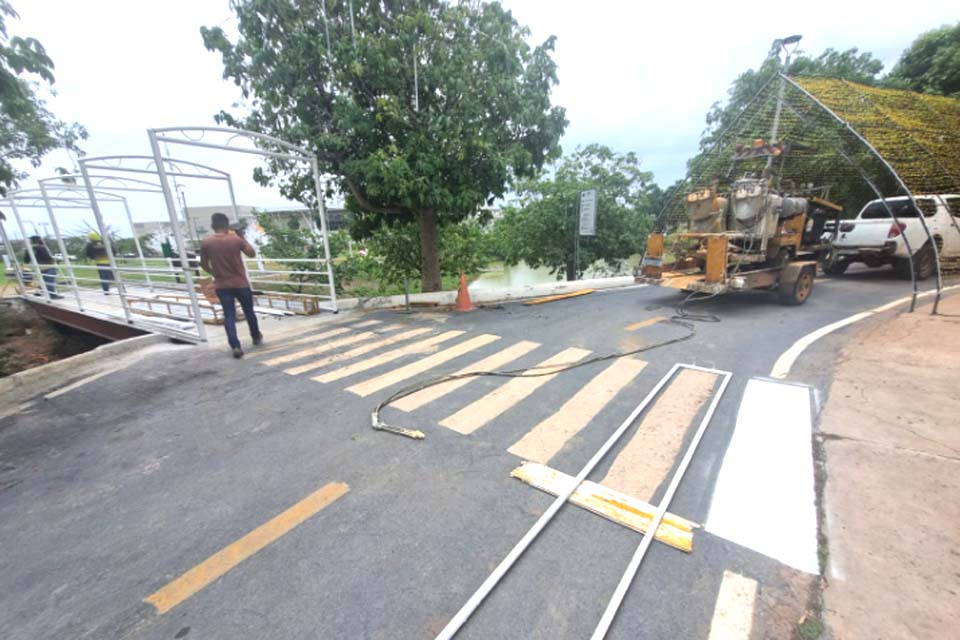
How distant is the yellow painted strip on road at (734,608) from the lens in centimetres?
169

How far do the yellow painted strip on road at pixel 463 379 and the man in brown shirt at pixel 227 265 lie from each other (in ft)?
10.5

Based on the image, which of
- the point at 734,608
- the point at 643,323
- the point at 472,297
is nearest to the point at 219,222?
the point at 472,297

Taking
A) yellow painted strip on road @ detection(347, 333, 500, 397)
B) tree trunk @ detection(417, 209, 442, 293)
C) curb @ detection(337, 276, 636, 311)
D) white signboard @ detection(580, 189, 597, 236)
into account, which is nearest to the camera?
yellow painted strip on road @ detection(347, 333, 500, 397)

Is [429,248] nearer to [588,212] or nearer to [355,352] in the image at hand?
[355,352]

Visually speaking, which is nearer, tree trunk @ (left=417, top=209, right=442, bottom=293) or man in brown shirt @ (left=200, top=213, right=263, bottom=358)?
man in brown shirt @ (left=200, top=213, right=263, bottom=358)

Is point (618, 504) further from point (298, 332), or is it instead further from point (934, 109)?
point (934, 109)

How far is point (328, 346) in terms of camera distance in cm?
604

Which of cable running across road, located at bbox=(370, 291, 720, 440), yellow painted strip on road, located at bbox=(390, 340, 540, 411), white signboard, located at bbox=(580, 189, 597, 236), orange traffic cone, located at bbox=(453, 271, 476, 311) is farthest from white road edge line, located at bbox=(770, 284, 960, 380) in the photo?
white signboard, located at bbox=(580, 189, 597, 236)

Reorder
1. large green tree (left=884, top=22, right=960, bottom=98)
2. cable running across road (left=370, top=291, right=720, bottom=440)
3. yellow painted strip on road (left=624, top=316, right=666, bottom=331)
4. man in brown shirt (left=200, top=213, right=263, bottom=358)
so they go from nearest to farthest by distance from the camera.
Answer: cable running across road (left=370, top=291, right=720, bottom=440) < man in brown shirt (left=200, top=213, right=263, bottom=358) < yellow painted strip on road (left=624, top=316, right=666, bottom=331) < large green tree (left=884, top=22, right=960, bottom=98)

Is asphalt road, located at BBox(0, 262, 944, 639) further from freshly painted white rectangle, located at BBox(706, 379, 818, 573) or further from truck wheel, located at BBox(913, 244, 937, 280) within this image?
truck wheel, located at BBox(913, 244, 937, 280)

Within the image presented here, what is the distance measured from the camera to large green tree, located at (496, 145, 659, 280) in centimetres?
1424

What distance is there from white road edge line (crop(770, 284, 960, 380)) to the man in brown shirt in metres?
7.23

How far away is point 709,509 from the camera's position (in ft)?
8.04

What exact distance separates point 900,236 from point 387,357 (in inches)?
522
